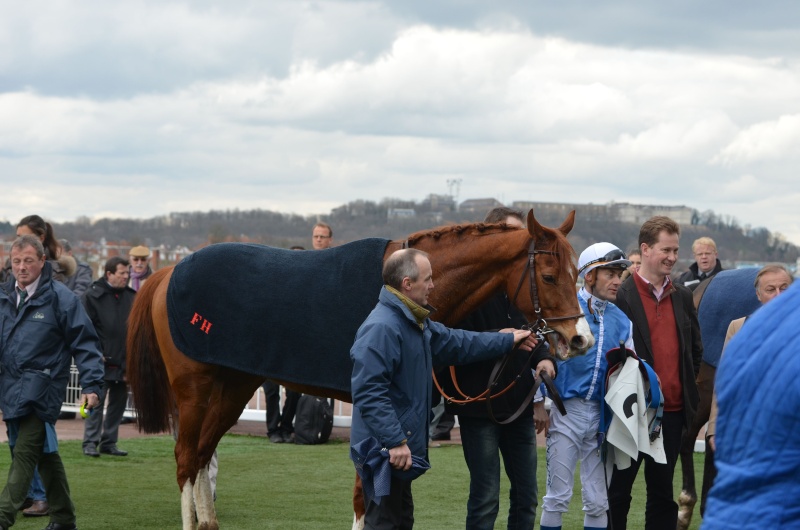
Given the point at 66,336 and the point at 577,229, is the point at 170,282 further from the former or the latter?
the point at 577,229

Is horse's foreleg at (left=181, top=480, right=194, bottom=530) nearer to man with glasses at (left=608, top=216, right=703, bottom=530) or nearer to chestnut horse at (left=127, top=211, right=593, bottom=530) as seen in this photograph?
chestnut horse at (left=127, top=211, right=593, bottom=530)

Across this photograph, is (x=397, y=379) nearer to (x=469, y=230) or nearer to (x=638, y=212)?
(x=469, y=230)

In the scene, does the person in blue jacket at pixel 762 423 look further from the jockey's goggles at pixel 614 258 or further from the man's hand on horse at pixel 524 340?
the jockey's goggles at pixel 614 258

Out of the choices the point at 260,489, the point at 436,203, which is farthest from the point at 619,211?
the point at 260,489

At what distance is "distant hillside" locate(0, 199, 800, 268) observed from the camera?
1934 centimetres

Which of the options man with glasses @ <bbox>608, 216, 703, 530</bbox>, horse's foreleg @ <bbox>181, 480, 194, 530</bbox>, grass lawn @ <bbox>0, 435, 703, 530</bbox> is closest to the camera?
man with glasses @ <bbox>608, 216, 703, 530</bbox>

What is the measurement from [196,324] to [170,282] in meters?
0.34

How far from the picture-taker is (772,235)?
69.4 feet

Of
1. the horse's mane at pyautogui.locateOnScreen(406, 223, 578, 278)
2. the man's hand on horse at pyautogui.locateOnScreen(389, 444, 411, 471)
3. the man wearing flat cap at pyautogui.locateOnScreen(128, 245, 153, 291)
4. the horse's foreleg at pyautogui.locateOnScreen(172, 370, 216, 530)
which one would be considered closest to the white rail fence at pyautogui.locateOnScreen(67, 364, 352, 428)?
the man wearing flat cap at pyautogui.locateOnScreen(128, 245, 153, 291)

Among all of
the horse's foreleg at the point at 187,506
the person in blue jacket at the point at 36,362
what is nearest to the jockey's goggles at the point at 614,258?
the horse's foreleg at the point at 187,506

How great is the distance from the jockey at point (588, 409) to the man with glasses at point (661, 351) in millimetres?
249

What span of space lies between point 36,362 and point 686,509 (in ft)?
12.7

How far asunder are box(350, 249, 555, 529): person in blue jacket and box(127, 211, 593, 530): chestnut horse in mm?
769

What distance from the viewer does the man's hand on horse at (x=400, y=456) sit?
147 inches
